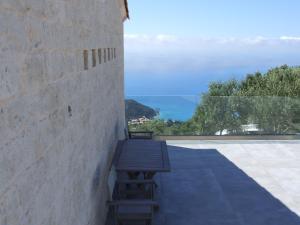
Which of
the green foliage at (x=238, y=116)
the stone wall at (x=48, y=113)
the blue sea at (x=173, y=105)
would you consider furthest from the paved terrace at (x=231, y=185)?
the stone wall at (x=48, y=113)

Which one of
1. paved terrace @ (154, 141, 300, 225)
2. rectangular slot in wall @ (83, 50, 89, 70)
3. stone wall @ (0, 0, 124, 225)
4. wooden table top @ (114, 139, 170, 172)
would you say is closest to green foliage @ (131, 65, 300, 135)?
paved terrace @ (154, 141, 300, 225)

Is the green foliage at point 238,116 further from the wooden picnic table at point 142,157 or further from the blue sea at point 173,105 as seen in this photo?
the wooden picnic table at point 142,157

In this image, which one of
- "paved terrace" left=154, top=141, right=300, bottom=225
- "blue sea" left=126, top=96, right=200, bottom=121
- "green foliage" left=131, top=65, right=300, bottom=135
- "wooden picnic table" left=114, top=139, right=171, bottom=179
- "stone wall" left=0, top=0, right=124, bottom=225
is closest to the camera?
"stone wall" left=0, top=0, right=124, bottom=225

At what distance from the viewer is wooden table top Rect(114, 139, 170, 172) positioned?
7340mm

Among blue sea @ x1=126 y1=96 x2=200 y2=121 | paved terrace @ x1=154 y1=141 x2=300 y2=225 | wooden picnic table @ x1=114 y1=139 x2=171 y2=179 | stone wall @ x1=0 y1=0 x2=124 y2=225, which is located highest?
stone wall @ x1=0 y1=0 x2=124 y2=225

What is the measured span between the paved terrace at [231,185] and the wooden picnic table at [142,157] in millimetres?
943

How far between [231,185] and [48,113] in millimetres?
6919

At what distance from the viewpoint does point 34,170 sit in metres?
2.86

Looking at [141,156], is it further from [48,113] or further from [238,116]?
[238,116]

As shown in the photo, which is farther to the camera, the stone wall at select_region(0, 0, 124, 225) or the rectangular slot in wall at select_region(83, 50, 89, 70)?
the rectangular slot in wall at select_region(83, 50, 89, 70)

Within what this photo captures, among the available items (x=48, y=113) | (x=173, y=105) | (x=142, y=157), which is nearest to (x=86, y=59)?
(x=48, y=113)

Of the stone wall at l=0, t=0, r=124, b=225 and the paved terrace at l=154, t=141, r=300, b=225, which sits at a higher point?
the stone wall at l=0, t=0, r=124, b=225

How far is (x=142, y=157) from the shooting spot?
319 inches

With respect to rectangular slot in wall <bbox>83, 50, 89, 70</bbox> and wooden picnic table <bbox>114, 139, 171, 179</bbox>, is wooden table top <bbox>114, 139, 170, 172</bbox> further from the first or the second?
rectangular slot in wall <bbox>83, 50, 89, 70</bbox>
